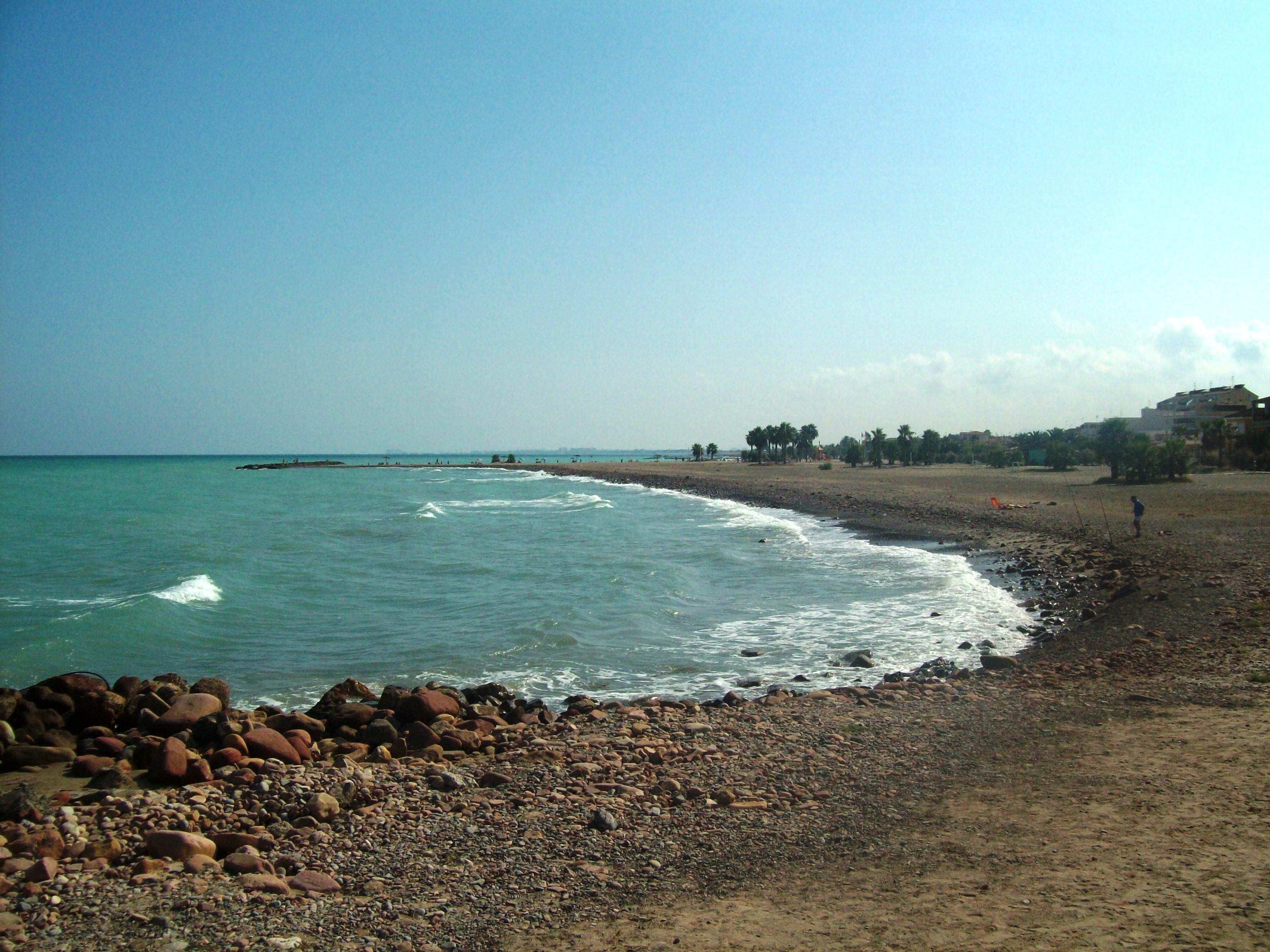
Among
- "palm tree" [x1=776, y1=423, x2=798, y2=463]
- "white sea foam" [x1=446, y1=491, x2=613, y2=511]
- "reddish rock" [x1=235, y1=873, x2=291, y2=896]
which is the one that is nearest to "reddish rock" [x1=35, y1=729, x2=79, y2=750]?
"reddish rock" [x1=235, y1=873, x2=291, y2=896]

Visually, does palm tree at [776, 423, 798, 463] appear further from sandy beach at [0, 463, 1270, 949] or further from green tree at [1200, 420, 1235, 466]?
sandy beach at [0, 463, 1270, 949]

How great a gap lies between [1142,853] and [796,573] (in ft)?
55.1

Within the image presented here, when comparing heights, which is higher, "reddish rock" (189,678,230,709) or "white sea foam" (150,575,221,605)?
"reddish rock" (189,678,230,709)

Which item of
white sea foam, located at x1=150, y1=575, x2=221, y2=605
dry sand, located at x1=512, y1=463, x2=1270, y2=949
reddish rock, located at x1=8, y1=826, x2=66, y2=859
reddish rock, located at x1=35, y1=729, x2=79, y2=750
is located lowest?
white sea foam, located at x1=150, y1=575, x2=221, y2=605

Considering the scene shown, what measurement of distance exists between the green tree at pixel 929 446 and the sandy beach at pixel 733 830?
94.0m

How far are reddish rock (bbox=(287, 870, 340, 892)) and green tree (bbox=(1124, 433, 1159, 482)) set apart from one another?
47.9 meters

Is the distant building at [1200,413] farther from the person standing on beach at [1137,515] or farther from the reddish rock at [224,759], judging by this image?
the reddish rock at [224,759]

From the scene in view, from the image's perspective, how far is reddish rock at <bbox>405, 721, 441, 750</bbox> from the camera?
8.55 meters

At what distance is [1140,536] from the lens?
22.0 m

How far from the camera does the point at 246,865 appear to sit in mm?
5496

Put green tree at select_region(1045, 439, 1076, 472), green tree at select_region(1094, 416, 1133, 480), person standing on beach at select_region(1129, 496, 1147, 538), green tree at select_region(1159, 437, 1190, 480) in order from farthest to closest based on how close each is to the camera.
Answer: green tree at select_region(1045, 439, 1076, 472)
green tree at select_region(1094, 416, 1133, 480)
green tree at select_region(1159, 437, 1190, 480)
person standing on beach at select_region(1129, 496, 1147, 538)

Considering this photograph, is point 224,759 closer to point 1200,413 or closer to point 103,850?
point 103,850

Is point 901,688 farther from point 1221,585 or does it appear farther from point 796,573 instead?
point 796,573

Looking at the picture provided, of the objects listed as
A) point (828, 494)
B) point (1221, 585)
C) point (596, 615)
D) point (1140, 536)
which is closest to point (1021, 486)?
point (828, 494)
